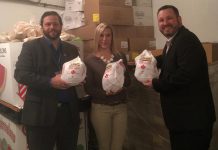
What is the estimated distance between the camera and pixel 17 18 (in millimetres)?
3318

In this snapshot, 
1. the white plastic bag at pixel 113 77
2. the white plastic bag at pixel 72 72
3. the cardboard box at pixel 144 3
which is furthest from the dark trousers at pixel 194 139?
the cardboard box at pixel 144 3

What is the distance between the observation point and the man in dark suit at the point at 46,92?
73.9 inches

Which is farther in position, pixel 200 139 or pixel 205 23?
pixel 205 23

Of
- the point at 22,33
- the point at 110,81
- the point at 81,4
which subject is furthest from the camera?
the point at 81,4

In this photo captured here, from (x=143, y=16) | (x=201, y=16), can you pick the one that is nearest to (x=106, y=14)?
(x=143, y=16)

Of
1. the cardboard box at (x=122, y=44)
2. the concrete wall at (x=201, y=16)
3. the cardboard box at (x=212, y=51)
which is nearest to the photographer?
the cardboard box at (x=212, y=51)

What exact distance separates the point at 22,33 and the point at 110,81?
1.05 metres

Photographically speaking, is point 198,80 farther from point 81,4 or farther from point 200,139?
point 81,4

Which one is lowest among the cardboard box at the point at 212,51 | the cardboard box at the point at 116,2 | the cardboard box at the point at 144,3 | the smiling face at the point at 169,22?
the cardboard box at the point at 212,51

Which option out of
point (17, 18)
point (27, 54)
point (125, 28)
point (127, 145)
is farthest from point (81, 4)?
point (127, 145)

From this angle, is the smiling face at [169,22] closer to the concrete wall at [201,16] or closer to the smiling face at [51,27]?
the smiling face at [51,27]

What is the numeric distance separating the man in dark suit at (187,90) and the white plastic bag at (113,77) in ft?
1.24

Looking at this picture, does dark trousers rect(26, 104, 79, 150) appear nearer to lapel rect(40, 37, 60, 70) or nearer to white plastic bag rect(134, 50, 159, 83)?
lapel rect(40, 37, 60, 70)

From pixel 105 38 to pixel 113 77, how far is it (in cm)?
39
